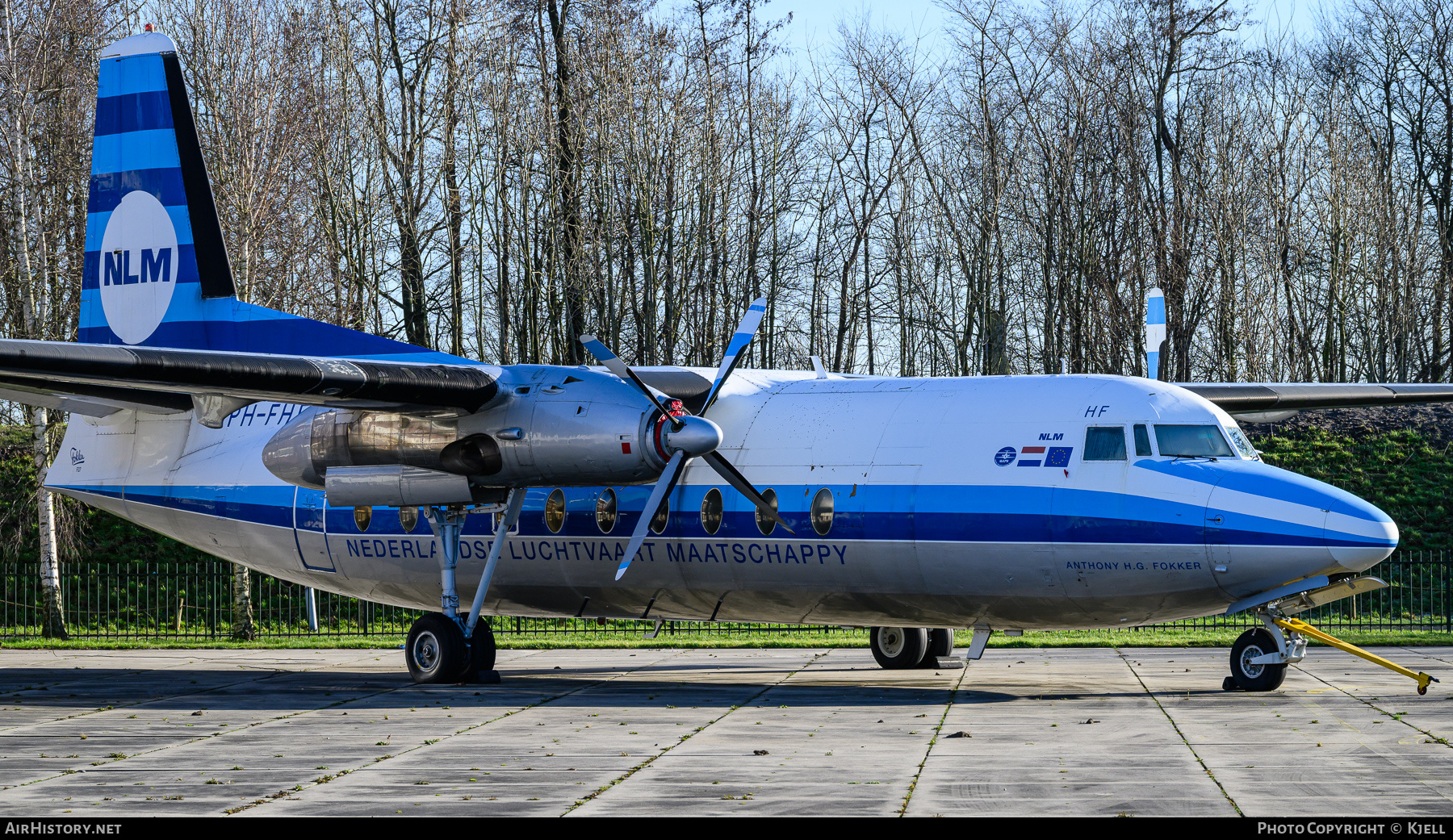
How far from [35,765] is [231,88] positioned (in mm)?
21044

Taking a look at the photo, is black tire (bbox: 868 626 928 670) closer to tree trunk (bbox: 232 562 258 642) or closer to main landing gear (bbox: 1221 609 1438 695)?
main landing gear (bbox: 1221 609 1438 695)

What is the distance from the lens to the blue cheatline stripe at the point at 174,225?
1948 cm

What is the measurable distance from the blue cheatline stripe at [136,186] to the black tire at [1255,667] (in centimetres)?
1438

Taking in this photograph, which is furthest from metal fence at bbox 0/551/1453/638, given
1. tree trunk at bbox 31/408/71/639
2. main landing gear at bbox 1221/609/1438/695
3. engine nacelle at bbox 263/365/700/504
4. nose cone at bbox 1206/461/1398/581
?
nose cone at bbox 1206/461/1398/581

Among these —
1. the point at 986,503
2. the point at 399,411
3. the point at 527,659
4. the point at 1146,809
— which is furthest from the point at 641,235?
the point at 1146,809

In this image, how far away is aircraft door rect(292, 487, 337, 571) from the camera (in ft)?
60.2

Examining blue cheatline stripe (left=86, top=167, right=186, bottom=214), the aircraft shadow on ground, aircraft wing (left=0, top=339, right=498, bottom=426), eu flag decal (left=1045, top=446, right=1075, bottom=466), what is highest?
A: blue cheatline stripe (left=86, top=167, right=186, bottom=214)

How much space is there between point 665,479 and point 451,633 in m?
3.54

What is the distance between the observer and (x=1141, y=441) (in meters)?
14.1

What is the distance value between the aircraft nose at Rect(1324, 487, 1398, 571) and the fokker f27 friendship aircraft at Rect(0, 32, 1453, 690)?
26mm

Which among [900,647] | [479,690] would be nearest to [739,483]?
[479,690]

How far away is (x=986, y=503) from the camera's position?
14305mm

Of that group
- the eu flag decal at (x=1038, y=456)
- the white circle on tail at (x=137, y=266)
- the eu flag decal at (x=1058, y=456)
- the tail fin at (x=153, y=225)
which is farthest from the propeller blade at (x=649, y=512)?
the white circle on tail at (x=137, y=266)

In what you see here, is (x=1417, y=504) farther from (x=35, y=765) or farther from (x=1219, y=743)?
(x=35, y=765)
